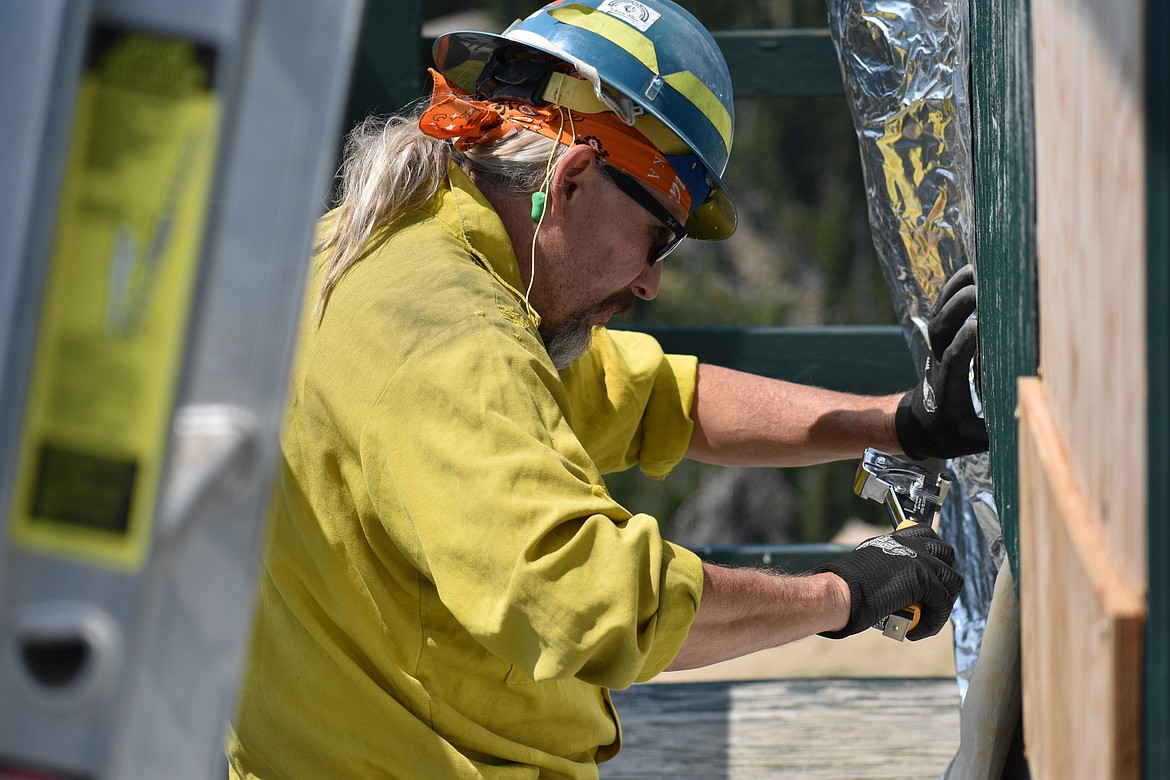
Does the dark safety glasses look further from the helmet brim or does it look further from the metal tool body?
the metal tool body

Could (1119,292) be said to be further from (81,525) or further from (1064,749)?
(81,525)

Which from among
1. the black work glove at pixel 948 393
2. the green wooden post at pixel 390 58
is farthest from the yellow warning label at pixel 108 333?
the green wooden post at pixel 390 58

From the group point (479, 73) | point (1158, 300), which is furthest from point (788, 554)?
point (1158, 300)

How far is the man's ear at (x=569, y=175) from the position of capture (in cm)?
199

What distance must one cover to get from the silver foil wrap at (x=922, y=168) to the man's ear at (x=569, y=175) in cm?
66

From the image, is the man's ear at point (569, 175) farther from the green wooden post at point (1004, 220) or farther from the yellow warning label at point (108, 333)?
the yellow warning label at point (108, 333)

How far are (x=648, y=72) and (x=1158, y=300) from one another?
1.46 metres

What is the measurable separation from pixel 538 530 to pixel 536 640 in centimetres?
14

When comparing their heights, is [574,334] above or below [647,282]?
below

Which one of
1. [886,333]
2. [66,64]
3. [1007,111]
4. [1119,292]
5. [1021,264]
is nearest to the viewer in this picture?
[66,64]

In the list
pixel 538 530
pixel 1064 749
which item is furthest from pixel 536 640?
pixel 1064 749

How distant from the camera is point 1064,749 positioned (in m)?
1.00

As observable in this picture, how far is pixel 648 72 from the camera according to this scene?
6.70 feet

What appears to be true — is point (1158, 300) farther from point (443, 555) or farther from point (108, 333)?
point (443, 555)
